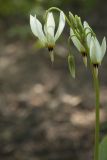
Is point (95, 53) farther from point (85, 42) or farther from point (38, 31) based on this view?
point (38, 31)

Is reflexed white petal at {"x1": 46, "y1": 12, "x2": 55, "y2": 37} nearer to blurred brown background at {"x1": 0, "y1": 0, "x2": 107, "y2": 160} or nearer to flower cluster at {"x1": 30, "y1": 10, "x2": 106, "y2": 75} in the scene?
flower cluster at {"x1": 30, "y1": 10, "x2": 106, "y2": 75}

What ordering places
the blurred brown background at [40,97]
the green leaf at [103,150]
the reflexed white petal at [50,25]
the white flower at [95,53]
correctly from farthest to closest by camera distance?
1. the blurred brown background at [40,97]
2. the green leaf at [103,150]
3. the reflexed white petal at [50,25]
4. the white flower at [95,53]

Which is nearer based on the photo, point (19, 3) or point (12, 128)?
point (12, 128)

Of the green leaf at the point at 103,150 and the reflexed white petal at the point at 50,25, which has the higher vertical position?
the reflexed white petal at the point at 50,25

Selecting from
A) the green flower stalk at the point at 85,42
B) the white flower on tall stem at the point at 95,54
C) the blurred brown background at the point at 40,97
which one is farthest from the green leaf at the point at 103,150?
the blurred brown background at the point at 40,97

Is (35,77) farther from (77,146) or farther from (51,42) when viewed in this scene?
(51,42)

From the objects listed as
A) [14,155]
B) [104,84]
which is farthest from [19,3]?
[14,155]

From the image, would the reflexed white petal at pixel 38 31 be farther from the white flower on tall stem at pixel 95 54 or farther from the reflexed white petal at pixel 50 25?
the white flower on tall stem at pixel 95 54

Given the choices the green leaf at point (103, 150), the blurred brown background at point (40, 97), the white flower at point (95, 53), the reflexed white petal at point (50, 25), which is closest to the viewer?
the white flower at point (95, 53)

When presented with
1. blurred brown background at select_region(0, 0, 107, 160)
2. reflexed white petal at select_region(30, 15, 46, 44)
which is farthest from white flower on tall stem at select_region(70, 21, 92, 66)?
blurred brown background at select_region(0, 0, 107, 160)
